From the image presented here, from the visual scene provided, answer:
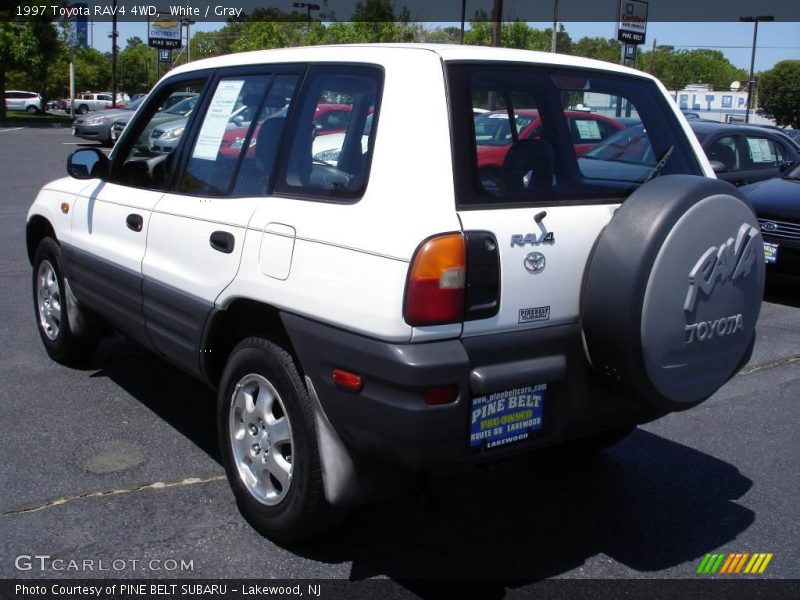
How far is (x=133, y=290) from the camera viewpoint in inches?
168

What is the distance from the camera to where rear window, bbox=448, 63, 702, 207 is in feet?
10.00

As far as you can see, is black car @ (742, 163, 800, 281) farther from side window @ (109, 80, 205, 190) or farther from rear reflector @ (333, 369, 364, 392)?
rear reflector @ (333, 369, 364, 392)

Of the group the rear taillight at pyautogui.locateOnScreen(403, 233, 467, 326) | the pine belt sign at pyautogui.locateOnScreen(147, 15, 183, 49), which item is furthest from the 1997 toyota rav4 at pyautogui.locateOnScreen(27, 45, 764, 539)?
the pine belt sign at pyautogui.locateOnScreen(147, 15, 183, 49)

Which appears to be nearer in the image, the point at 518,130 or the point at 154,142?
the point at 518,130

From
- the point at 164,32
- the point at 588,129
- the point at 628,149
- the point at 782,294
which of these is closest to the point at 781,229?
the point at 782,294

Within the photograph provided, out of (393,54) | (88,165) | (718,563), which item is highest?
(393,54)

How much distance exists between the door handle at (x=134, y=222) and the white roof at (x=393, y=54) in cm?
80

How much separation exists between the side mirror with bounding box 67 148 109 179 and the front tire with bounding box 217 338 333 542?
1.83 metres

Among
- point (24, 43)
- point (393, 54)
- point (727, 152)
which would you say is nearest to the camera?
point (393, 54)

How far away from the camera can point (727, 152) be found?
10758 mm

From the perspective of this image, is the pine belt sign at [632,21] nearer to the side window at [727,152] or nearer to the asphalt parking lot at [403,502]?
the side window at [727,152]

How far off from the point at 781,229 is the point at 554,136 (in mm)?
5368

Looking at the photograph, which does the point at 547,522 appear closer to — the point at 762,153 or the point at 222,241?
the point at 222,241

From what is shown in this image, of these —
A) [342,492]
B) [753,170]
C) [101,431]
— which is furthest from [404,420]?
[753,170]
